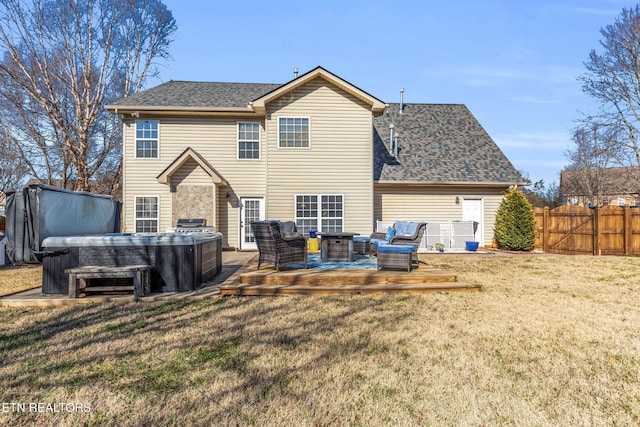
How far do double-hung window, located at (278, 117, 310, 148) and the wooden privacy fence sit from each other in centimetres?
1047

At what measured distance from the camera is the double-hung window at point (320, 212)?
42.5 feet

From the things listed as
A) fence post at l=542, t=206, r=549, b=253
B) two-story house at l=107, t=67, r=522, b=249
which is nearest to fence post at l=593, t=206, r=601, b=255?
fence post at l=542, t=206, r=549, b=253

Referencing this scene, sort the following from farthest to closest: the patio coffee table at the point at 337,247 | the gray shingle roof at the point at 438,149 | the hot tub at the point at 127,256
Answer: the gray shingle roof at the point at 438,149, the patio coffee table at the point at 337,247, the hot tub at the point at 127,256

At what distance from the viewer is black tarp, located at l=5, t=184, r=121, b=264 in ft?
19.1

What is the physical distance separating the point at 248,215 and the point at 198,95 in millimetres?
5349

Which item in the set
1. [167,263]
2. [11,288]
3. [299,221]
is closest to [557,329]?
[167,263]

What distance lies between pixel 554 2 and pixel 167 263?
13194 millimetres

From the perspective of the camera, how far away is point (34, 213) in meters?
5.95

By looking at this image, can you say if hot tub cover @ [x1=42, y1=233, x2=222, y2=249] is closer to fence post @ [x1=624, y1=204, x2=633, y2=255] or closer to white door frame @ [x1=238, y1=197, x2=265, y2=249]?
white door frame @ [x1=238, y1=197, x2=265, y2=249]

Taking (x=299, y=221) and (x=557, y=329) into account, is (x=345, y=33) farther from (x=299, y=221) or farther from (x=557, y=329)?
(x=557, y=329)

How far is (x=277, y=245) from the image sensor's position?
6.75 metres

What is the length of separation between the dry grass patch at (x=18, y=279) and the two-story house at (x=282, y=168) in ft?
14.7

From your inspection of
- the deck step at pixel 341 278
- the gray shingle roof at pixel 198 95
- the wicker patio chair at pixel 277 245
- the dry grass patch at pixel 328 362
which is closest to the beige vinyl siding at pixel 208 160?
the gray shingle roof at pixel 198 95

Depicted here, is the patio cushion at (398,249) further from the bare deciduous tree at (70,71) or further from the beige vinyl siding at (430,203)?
the bare deciduous tree at (70,71)
